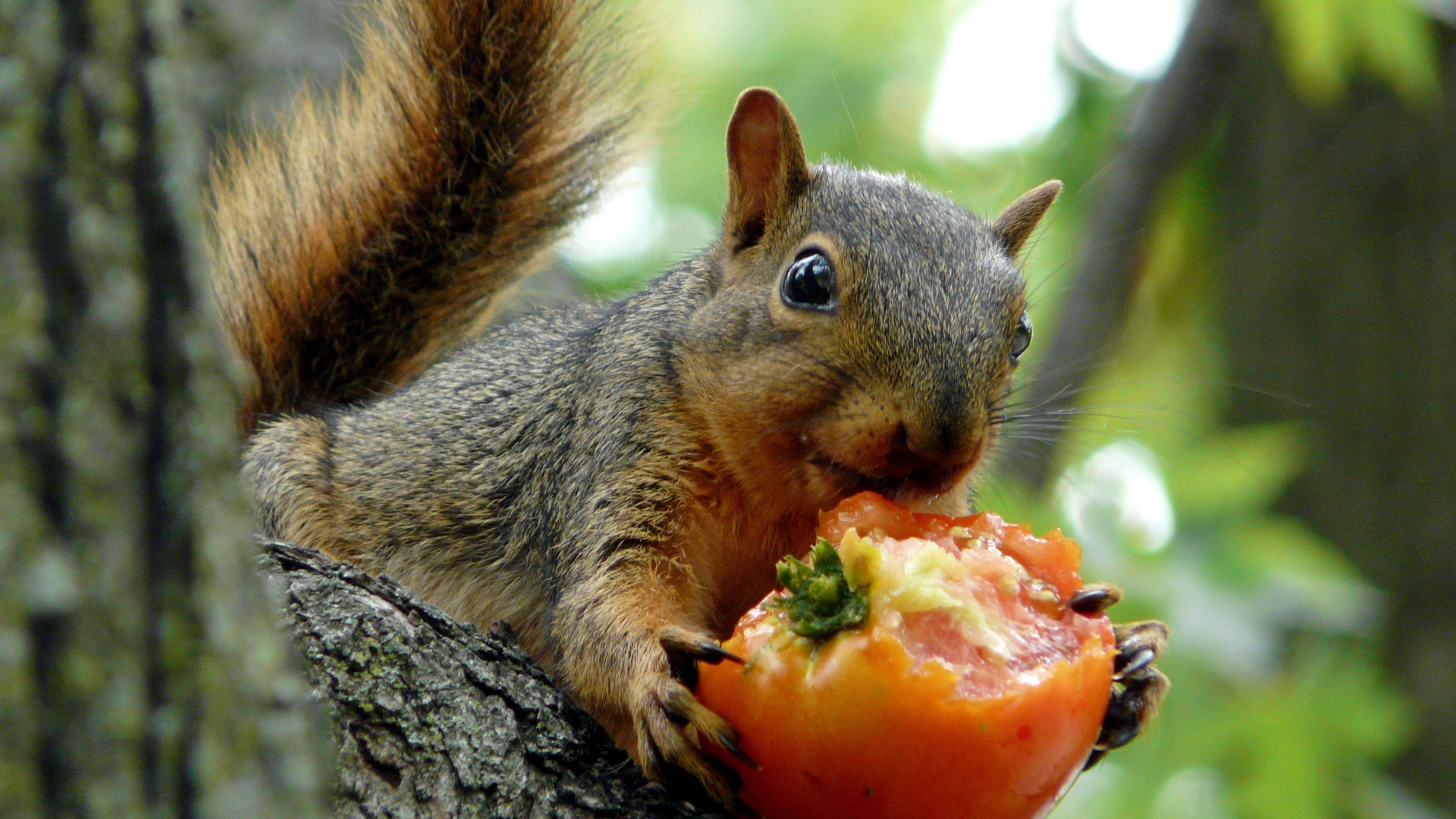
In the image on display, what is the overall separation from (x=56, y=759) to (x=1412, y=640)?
612 cm

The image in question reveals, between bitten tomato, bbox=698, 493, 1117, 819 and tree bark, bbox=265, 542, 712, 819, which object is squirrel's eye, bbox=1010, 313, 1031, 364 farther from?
tree bark, bbox=265, 542, 712, 819

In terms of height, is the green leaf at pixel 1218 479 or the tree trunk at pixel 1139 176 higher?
the tree trunk at pixel 1139 176

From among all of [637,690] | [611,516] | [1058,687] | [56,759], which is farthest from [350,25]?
[56,759]

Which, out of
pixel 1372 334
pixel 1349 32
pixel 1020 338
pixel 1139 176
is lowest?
pixel 1020 338

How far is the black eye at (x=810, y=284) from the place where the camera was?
2148 millimetres

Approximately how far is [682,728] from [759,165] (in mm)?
1232

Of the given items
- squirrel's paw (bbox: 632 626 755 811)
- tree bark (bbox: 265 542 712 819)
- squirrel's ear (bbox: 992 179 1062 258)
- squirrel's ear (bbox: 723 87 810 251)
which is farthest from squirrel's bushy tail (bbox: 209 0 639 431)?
squirrel's paw (bbox: 632 626 755 811)

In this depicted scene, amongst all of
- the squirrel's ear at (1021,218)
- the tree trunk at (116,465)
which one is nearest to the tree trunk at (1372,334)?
the squirrel's ear at (1021,218)

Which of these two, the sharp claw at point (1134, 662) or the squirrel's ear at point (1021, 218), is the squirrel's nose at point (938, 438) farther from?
the squirrel's ear at point (1021, 218)

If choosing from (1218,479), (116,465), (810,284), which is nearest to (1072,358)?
(1218,479)

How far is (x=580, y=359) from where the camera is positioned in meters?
2.76

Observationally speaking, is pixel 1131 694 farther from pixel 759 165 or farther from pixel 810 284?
pixel 759 165

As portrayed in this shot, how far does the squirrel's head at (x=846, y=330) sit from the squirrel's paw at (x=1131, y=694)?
376 millimetres

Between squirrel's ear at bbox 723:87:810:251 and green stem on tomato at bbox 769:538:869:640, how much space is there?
0.99m
